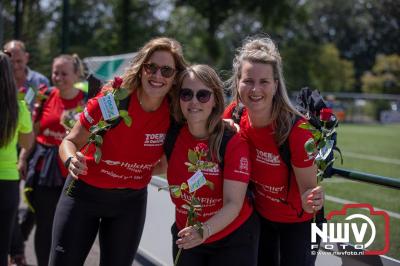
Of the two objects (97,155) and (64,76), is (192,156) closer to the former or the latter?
(97,155)

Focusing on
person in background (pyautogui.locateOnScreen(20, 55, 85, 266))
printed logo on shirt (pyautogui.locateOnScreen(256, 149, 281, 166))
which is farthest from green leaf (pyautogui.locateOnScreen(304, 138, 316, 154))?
person in background (pyautogui.locateOnScreen(20, 55, 85, 266))

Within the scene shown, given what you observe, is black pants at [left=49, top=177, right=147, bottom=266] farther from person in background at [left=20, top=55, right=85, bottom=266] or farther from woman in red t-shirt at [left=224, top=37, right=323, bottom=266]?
person in background at [left=20, top=55, right=85, bottom=266]

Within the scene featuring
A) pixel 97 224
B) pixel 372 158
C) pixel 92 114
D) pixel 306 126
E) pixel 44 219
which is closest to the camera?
pixel 306 126

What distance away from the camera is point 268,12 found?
1495 inches

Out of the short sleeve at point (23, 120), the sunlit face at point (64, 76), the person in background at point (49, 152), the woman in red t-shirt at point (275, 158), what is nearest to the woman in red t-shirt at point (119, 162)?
the woman in red t-shirt at point (275, 158)

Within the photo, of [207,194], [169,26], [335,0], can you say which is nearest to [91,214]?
[207,194]

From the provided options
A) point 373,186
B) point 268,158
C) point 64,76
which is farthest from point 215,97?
point 373,186

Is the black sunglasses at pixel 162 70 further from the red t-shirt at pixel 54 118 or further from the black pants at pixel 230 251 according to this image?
the red t-shirt at pixel 54 118

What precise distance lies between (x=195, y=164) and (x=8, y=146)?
182 centimetres

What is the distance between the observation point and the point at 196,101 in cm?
291

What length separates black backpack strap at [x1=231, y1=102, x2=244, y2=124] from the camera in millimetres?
3245

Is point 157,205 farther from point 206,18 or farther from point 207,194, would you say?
point 206,18

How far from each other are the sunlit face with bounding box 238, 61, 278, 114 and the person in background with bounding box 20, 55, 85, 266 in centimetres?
219

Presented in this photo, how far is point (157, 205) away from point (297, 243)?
2356mm
